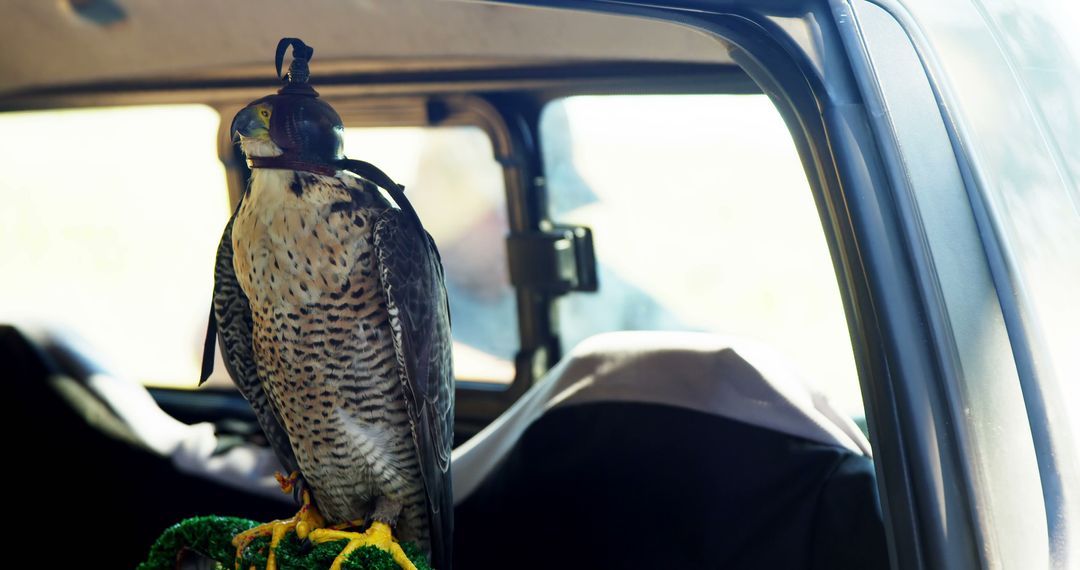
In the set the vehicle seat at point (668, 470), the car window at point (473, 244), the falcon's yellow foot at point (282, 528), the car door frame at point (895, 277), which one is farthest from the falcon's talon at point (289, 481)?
the car window at point (473, 244)

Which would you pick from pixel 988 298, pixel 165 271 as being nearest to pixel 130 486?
pixel 165 271

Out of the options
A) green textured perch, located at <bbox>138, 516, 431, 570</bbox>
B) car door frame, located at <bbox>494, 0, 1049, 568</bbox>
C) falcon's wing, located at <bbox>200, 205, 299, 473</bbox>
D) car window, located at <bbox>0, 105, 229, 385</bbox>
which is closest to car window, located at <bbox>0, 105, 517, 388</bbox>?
car window, located at <bbox>0, 105, 229, 385</bbox>

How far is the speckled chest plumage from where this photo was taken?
25.1 inches

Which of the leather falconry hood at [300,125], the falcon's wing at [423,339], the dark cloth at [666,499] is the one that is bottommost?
the dark cloth at [666,499]

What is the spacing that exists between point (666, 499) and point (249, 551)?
2.45ft

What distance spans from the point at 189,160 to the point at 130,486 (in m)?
0.69

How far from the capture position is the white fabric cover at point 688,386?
130cm

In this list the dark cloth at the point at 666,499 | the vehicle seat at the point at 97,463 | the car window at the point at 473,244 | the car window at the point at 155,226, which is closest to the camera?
the dark cloth at the point at 666,499

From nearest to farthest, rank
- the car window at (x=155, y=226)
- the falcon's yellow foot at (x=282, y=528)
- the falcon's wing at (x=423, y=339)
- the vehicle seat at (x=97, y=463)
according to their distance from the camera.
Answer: the falcon's wing at (x=423, y=339)
the falcon's yellow foot at (x=282, y=528)
the car window at (x=155, y=226)
the vehicle seat at (x=97, y=463)

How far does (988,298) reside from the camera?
2.44ft

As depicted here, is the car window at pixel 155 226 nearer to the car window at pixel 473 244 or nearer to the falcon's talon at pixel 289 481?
the car window at pixel 473 244

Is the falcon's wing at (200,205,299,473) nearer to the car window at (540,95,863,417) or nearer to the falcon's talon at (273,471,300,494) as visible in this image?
the falcon's talon at (273,471,300,494)

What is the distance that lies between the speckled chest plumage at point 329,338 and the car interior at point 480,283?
26cm

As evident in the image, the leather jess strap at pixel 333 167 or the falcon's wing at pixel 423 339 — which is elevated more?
the leather jess strap at pixel 333 167
